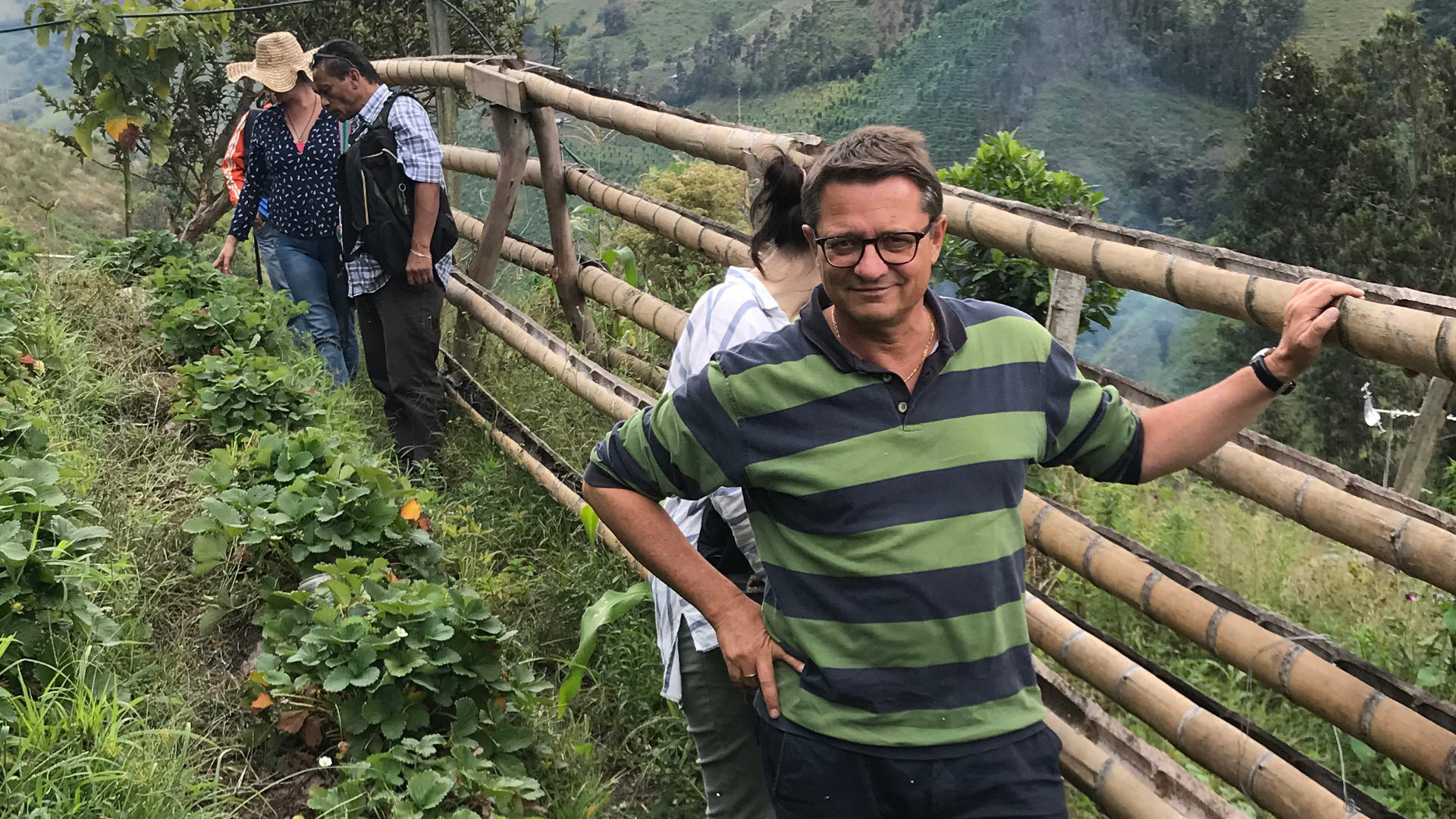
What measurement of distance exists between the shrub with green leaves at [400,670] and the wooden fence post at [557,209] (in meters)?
2.35

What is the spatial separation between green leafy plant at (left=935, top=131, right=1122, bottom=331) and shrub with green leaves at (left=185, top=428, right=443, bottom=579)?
217cm

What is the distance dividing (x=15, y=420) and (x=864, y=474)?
2.79m

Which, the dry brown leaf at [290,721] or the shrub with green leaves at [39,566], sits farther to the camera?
the dry brown leaf at [290,721]

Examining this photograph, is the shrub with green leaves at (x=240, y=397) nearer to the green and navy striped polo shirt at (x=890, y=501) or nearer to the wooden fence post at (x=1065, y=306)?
the wooden fence post at (x=1065, y=306)

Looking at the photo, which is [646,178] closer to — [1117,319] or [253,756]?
[253,756]

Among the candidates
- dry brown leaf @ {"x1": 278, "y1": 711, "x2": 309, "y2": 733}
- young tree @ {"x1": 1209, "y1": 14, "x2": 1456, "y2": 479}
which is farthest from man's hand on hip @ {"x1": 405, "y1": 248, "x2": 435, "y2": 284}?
young tree @ {"x1": 1209, "y1": 14, "x2": 1456, "y2": 479}

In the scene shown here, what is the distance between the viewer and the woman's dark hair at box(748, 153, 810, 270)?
2139 mm

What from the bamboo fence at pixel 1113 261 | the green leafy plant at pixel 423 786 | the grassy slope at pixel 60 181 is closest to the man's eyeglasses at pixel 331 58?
the bamboo fence at pixel 1113 261

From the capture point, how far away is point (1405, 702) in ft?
7.34

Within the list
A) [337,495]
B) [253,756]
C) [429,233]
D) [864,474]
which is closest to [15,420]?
[337,495]

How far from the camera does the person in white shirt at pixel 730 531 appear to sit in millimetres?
2113

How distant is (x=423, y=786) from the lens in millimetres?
2416

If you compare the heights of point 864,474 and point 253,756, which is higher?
point 864,474

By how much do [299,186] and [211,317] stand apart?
652mm
